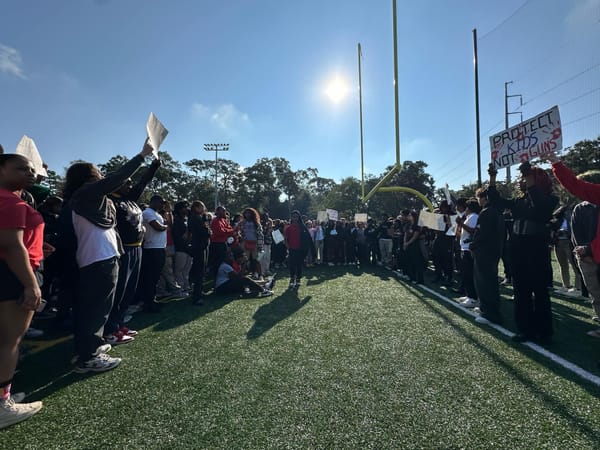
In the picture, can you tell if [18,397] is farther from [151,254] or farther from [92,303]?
[151,254]

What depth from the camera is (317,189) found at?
283 feet

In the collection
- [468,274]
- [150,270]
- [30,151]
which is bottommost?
[468,274]

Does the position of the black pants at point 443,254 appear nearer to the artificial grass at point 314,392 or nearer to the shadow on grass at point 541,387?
the artificial grass at point 314,392

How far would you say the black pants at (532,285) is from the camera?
3574 mm

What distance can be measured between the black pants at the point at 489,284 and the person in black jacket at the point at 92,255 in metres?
4.76

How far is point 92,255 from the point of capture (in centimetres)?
294

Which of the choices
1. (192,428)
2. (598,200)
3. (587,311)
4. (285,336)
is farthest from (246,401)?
(587,311)

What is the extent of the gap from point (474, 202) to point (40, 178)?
270 inches

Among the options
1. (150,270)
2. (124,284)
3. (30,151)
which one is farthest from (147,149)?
(150,270)

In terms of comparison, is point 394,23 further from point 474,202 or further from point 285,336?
point 285,336

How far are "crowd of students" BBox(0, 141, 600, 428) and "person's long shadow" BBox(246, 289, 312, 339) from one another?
61cm

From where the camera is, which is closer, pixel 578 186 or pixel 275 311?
pixel 578 186

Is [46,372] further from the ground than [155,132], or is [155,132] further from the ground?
[155,132]

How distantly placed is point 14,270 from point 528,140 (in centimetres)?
647
